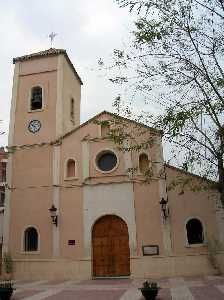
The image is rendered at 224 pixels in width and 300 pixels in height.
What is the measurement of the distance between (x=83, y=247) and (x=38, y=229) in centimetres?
275

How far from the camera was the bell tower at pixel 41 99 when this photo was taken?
68.6ft

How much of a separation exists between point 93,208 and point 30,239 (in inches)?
158

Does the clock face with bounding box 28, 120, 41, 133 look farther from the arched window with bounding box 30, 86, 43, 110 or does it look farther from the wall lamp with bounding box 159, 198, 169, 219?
the wall lamp with bounding box 159, 198, 169, 219

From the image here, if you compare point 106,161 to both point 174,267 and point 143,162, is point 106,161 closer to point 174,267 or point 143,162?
point 143,162

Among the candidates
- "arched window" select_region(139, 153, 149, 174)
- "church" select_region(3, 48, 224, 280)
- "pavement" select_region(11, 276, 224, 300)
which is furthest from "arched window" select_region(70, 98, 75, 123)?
"pavement" select_region(11, 276, 224, 300)

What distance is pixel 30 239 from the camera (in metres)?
19.2

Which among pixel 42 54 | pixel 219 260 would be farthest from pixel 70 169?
pixel 219 260

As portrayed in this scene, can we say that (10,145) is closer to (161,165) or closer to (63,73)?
(63,73)

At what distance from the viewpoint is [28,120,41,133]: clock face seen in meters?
21.0

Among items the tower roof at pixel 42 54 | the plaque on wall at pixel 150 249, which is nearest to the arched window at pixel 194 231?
the plaque on wall at pixel 150 249

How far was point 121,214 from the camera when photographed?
59.3ft

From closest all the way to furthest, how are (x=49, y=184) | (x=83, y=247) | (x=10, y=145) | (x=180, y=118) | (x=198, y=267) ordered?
(x=180, y=118) → (x=198, y=267) → (x=83, y=247) → (x=49, y=184) → (x=10, y=145)

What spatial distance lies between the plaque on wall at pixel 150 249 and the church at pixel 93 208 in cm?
5

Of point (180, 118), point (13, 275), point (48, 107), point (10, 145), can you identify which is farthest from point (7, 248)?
point (180, 118)
